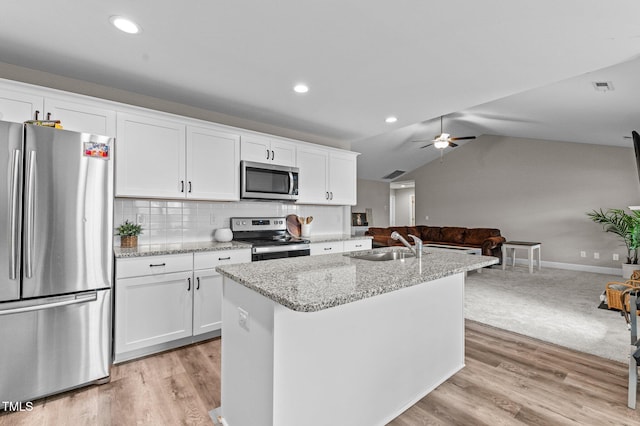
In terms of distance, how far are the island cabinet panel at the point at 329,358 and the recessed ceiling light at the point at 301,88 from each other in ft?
6.28

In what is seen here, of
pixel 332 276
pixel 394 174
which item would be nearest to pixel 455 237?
pixel 394 174

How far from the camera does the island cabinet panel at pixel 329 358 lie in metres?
1.25

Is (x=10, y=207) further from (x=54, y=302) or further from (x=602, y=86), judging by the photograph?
(x=602, y=86)

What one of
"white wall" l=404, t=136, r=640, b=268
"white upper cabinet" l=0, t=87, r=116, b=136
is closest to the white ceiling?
"white upper cabinet" l=0, t=87, r=116, b=136

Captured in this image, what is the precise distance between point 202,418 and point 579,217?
7869 millimetres

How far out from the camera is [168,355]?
8.16 ft

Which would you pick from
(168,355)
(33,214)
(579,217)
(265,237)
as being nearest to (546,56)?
(265,237)

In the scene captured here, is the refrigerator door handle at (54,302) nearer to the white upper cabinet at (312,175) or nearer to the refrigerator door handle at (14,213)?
the refrigerator door handle at (14,213)

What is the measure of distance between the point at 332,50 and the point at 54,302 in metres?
2.48

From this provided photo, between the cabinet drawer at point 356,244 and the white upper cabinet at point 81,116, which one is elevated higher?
the white upper cabinet at point 81,116

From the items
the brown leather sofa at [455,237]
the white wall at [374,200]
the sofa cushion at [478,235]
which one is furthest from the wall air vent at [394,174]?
the sofa cushion at [478,235]

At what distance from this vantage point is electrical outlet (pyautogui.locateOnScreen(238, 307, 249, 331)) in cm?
142

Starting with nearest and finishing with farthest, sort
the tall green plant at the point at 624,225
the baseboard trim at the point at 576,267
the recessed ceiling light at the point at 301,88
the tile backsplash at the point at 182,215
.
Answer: the recessed ceiling light at the point at 301,88, the tile backsplash at the point at 182,215, the tall green plant at the point at 624,225, the baseboard trim at the point at 576,267

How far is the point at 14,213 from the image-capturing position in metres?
1.75
